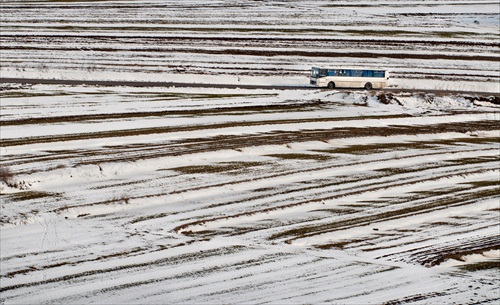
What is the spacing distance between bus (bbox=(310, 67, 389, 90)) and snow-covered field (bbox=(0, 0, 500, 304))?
4.54 m

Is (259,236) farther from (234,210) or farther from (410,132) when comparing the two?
(410,132)

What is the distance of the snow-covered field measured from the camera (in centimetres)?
2722

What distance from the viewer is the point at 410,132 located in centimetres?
4966

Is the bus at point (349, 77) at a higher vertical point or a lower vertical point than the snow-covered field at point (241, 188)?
higher

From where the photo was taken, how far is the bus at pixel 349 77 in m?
69.6

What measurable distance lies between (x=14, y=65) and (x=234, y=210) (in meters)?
44.7

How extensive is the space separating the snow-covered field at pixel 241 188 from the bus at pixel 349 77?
454cm

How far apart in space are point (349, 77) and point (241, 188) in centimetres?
3507

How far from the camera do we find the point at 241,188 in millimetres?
37062

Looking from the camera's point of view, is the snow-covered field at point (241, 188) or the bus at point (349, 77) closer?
the snow-covered field at point (241, 188)

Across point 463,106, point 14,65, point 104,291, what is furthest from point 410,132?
point 14,65

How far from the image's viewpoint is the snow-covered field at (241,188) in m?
27.2

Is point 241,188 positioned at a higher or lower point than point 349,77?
lower

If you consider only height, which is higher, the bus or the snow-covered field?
the bus
